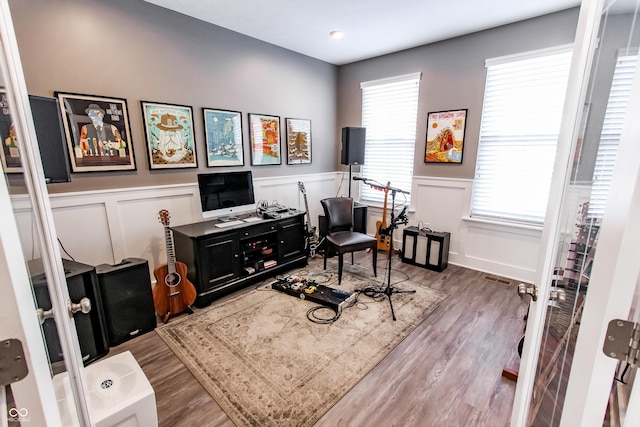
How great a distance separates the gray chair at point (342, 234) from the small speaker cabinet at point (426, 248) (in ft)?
2.03

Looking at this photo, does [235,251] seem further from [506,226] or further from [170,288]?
[506,226]

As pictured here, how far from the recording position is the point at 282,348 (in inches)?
83.4

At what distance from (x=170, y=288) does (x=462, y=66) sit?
12.7 ft

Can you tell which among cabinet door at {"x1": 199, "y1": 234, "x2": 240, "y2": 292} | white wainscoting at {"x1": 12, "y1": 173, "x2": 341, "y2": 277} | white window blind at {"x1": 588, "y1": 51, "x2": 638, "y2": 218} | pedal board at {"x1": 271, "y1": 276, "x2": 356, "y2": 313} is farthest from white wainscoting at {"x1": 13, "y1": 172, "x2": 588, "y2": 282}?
white window blind at {"x1": 588, "y1": 51, "x2": 638, "y2": 218}

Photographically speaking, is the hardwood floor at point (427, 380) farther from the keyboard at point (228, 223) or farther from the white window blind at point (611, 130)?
the white window blind at point (611, 130)

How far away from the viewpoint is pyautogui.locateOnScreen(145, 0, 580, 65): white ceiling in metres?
2.60

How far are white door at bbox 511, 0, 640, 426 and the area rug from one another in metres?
1.08

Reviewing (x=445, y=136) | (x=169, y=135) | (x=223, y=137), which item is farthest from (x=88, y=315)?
(x=445, y=136)

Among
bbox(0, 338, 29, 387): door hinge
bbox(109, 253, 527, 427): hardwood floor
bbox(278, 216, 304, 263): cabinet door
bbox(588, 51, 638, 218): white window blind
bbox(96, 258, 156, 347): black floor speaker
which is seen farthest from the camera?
bbox(278, 216, 304, 263): cabinet door

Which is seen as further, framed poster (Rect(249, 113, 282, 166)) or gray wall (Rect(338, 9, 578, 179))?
framed poster (Rect(249, 113, 282, 166))

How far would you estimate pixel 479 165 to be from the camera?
340 cm

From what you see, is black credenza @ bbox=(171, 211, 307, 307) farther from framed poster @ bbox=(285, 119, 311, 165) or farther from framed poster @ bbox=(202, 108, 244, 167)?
framed poster @ bbox=(285, 119, 311, 165)

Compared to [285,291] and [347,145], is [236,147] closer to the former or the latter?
[347,145]

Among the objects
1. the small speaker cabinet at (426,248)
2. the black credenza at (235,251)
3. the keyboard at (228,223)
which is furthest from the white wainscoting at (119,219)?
the small speaker cabinet at (426,248)
